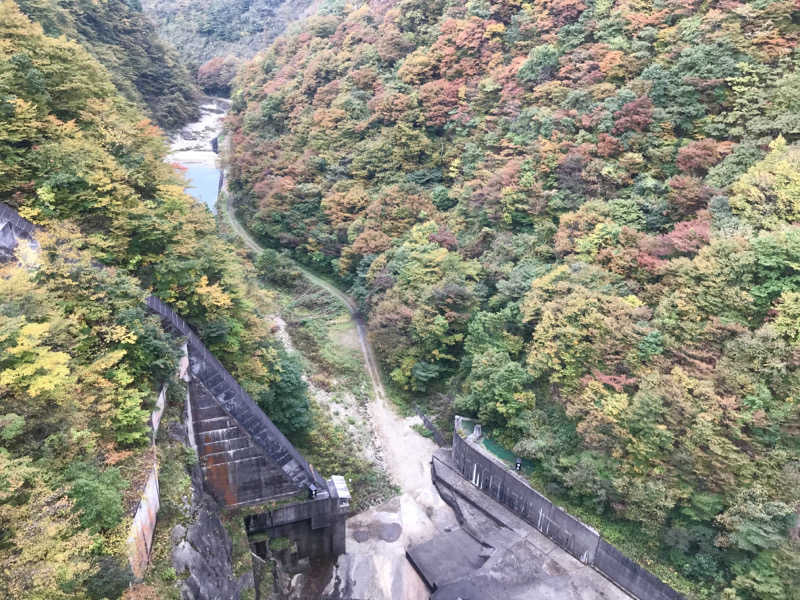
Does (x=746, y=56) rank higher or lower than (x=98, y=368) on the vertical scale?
higher

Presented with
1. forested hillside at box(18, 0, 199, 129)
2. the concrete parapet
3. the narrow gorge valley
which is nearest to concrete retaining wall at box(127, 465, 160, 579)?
the narrow gorge valley

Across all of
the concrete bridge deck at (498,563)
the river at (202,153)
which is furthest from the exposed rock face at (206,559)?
the river at (202,153)

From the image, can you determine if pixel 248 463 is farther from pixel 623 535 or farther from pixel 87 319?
pixel 623 535

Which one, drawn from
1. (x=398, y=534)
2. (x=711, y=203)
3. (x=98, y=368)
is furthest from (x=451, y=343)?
(x=98, y=368)

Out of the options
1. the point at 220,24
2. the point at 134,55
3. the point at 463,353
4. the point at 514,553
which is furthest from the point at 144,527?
the point at 220,24

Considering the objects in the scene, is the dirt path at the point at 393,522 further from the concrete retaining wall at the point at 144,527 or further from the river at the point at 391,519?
the concrete retaining wall at the point at 144,527

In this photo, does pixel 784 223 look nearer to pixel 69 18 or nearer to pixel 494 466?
pixel 494 466
